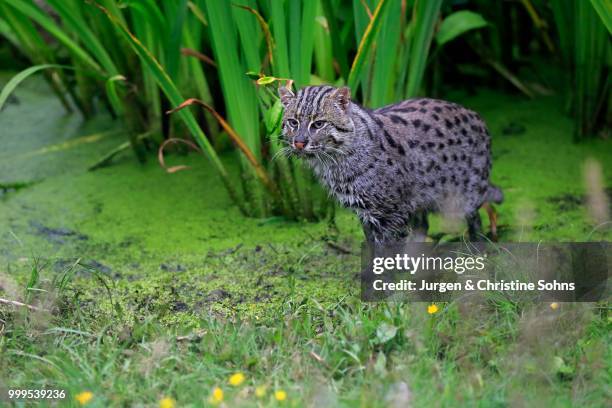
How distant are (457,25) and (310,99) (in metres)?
1.91

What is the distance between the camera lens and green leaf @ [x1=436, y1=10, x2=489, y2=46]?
5.81 metres

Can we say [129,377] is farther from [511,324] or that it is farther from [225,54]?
[225,54]

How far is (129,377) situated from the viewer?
3764 millimetres

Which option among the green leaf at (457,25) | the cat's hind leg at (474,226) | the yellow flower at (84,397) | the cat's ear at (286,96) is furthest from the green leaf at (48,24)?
the yellow flower at (84,397)

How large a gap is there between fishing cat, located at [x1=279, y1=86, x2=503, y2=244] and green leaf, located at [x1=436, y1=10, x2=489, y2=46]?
949 mm

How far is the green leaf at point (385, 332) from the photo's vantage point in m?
3.89

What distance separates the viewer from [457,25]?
5887 millimetres

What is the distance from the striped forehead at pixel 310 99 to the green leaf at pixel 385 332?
1.10 meters

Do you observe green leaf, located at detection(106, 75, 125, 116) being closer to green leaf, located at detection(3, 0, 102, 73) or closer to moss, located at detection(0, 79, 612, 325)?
green leaf, located at detection(3, 0, 102, 73)

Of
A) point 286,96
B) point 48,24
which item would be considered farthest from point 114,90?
point 286,96

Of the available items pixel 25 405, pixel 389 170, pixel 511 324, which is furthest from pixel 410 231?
pixel 25 405

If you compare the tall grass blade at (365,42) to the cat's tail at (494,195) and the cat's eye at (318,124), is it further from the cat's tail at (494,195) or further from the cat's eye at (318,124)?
the cat's tail at (494,195)

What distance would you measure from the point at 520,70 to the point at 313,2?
2924mm

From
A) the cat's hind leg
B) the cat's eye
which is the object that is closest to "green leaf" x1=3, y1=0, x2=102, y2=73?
the cat's eye
